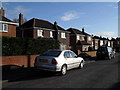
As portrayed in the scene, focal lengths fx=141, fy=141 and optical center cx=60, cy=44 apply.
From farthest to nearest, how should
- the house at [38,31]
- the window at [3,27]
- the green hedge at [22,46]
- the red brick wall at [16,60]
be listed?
the house at [38,31] < the window at [3,27] < the green hedge at [22,46] < the red brick wall at [16,60]

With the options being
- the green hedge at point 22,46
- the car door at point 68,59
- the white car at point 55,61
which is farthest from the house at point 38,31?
the white car at point 55,61

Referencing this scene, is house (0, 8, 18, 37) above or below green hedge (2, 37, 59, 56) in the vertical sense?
above

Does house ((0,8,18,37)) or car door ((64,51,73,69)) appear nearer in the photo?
car door ((64,51,73,69))

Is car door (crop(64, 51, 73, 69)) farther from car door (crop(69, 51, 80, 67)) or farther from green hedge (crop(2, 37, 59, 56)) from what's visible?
green hedge (crop(2, 37, 59, 56))

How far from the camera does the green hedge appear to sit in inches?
472

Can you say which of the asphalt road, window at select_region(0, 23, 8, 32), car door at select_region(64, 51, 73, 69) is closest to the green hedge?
the asphalt road

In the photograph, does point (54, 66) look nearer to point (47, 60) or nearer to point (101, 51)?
point (47, 60)

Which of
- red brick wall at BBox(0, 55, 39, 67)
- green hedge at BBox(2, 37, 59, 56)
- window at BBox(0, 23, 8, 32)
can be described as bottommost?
red brick wall at BBox(0, 55, 39, 67)

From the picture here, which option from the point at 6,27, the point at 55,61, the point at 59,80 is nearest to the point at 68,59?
the point at 55,61

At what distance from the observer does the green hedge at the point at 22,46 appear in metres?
12.0

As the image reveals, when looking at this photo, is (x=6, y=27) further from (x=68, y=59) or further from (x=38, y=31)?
(x=68, y=59)

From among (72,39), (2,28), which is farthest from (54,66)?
(72,39)

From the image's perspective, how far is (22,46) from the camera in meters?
13.4

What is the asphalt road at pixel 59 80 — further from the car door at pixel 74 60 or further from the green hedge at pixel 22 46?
the green hedge at pixel 22 46
